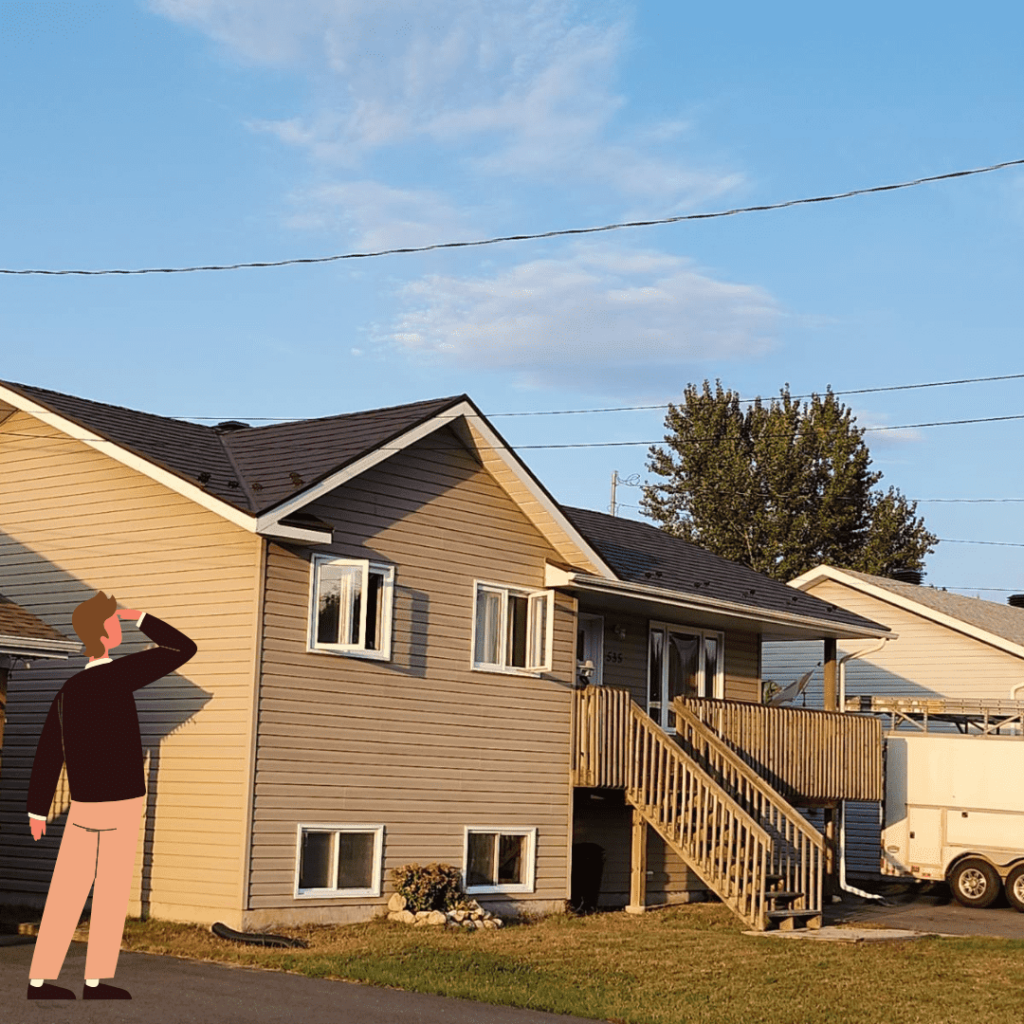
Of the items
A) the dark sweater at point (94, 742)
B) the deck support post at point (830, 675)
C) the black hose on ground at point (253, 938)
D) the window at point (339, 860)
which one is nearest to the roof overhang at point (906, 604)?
the deck support post at point (830, 675)

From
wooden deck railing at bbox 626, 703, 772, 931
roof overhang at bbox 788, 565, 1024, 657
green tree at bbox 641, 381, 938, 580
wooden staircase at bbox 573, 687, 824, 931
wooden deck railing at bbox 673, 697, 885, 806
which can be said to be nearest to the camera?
wooden deck railing at bbox 626, 703, 772, 931

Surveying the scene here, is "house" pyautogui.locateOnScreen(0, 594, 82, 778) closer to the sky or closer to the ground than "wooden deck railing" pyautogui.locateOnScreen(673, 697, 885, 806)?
closer to the sky

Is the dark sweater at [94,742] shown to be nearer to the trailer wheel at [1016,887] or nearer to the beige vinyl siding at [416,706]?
the beige vinyl siding at [416,706]

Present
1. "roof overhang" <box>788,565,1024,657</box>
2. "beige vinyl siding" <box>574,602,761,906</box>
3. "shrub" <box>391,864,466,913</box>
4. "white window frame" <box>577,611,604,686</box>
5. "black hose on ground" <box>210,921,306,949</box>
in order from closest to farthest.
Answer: "black hose on ground" <box>210,921,306,949</box> < "shrub" <box>391,864,466,913</box> < "beige vinyl siding" <box>574,602,761,906</box> < "white window frame" <box>577,611,604,686</box> < "roof overhang" <box>788,565,1024,657</box>

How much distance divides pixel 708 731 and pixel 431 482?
601 cm

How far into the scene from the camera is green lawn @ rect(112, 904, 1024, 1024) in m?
14.6

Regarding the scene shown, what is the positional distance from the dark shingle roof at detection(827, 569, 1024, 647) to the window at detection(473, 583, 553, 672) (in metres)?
16.6

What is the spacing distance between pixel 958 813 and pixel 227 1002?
17.6 metres

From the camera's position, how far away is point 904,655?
37.7m

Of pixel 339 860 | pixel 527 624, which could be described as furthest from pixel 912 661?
pixel 339 860

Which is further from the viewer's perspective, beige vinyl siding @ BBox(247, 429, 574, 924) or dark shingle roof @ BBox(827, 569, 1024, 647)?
dark shingle roof @ BBox(827, 569, 1024, 647)

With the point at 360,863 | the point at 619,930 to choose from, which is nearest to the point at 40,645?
the point at 360,863

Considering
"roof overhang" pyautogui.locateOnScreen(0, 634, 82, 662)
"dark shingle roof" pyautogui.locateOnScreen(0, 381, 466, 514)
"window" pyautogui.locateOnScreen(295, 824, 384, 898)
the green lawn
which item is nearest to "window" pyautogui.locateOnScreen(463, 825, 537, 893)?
the green lawn

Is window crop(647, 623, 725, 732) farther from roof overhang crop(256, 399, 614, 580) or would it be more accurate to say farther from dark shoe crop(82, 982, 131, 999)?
dark shoe crop(82, 982, 131, 999)
